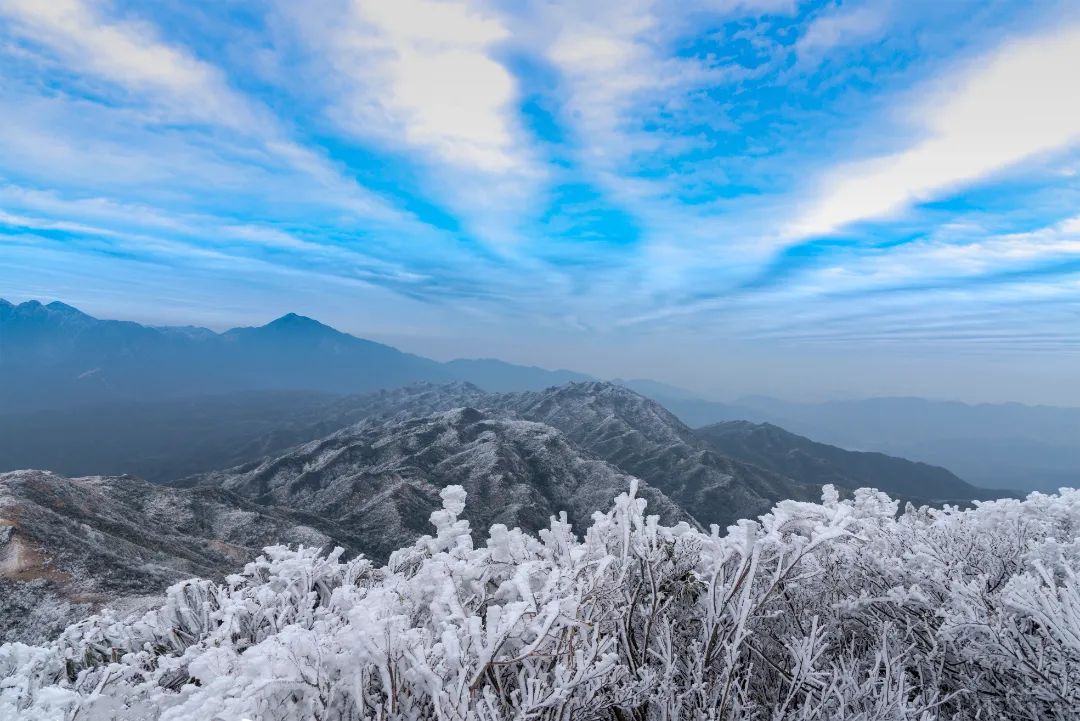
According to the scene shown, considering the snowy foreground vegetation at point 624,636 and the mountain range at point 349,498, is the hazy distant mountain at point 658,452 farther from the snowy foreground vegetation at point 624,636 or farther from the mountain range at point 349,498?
the snowy foreground vegetation at point 624,636

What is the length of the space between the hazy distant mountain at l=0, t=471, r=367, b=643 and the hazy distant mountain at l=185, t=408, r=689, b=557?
36.6 ft

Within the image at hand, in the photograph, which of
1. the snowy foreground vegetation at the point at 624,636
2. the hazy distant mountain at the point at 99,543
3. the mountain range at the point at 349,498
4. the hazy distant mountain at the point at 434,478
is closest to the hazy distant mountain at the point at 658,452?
the mountain range at the point at 349,498

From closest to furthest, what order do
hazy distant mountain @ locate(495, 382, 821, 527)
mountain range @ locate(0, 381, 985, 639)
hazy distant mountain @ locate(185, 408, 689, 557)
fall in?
mountain range @ locate(0, 381, 985, 639) → hazy distant mountain @ locate(185, 408, 689, 557) → hazy distant mountain @ locate(495, 382, 821, 527)

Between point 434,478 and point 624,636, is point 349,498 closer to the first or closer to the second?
point 434,478

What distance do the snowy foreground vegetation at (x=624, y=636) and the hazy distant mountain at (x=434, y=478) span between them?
48.4 meters

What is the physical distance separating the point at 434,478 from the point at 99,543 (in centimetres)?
4910

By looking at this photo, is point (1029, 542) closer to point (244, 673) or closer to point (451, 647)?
point (451, 647)

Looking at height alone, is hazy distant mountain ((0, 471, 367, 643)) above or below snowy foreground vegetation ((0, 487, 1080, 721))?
below

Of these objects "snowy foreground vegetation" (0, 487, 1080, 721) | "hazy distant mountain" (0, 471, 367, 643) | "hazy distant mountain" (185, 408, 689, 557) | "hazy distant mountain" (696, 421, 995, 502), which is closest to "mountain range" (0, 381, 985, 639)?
"hazy distant mountain" (0, 471, 367, 643)

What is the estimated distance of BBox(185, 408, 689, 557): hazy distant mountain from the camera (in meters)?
61.7

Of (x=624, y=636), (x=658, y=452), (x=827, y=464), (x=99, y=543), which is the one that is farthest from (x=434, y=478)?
(x=827, y=464)

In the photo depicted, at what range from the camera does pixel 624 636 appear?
5.49 m

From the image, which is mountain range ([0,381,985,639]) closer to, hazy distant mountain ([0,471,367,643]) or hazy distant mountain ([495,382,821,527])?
hazy distant mountain ([0,471,367,643])

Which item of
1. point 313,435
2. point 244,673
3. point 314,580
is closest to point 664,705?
point 244,673
